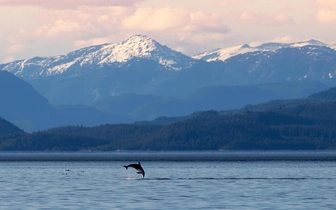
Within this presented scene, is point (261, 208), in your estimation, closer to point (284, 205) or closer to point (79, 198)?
point (284, 205)

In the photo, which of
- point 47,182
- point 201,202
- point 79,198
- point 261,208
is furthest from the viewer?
point 47,182

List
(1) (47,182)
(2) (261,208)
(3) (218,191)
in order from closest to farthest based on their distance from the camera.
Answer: (2) (261,208) → (3) (218,191) → (1) (47,182)

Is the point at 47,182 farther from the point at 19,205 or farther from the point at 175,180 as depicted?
the point at 19,205

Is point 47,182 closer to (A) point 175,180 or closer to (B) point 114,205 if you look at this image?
(A) point 175,180

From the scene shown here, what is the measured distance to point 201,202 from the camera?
3563 inches

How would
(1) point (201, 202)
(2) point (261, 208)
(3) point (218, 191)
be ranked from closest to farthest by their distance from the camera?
(2) point (261, 208)
(1) point (201, 202)
(3) point (218, 191)

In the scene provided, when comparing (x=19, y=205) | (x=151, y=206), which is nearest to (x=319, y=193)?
(x=151, y=206)

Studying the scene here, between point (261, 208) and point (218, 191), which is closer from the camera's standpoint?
point (261, 208)

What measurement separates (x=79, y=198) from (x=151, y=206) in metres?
12.6

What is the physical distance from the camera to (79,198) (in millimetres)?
96812

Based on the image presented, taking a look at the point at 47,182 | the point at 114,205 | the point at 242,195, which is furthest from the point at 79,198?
the point at 47,182

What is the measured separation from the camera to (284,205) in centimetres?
8650

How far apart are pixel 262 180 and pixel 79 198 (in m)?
39.6

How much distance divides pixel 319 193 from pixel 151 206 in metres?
22.8
